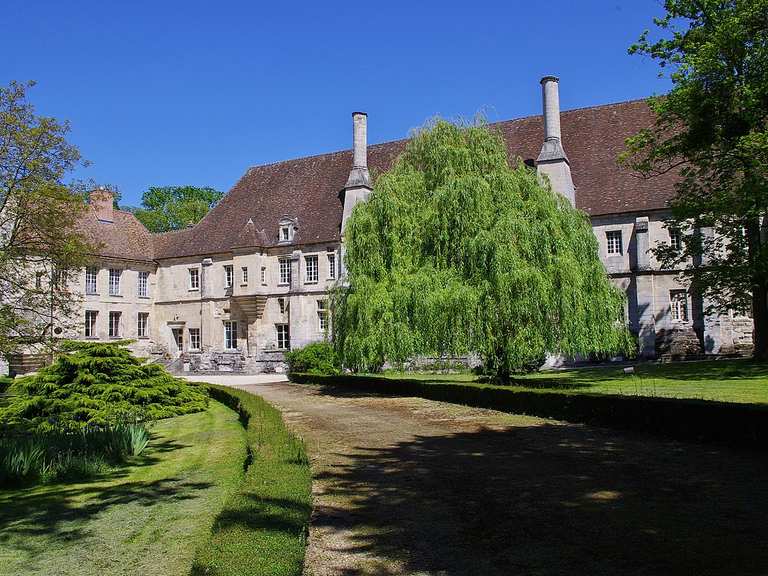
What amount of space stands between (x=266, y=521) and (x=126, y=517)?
2.58 m

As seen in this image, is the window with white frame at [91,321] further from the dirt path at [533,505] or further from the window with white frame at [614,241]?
the dirt path at [533,505]

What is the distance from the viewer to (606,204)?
96.7 ft

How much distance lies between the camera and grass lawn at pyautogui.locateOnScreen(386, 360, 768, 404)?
14555 mm

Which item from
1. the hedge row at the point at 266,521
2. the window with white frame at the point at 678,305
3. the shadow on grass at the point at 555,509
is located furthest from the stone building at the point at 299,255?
the hedge row at the point at 266,521

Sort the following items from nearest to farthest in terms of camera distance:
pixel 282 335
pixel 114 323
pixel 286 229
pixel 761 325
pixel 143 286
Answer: pixel 761 325 → pixel 286 229 → pixel 282 335 → pixel 114 323 → pixel 143 286

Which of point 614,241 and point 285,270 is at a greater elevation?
point 614,241

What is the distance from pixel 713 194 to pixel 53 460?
60.8 ft

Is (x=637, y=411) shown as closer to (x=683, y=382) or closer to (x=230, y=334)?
(x=683, y=382)

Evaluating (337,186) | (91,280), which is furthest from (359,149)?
(91,280)

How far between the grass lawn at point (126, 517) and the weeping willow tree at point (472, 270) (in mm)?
6553

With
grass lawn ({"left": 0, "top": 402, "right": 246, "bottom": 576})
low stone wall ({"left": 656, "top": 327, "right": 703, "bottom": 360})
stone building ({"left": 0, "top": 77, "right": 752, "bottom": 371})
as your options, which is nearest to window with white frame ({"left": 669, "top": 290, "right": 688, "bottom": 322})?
stone building ({"left": 0, "top": 77, "right": 752, "bottom": 371})

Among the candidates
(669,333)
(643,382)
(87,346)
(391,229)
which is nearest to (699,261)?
(669,333)

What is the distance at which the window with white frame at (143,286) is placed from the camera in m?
39.5

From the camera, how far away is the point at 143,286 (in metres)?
39.8
